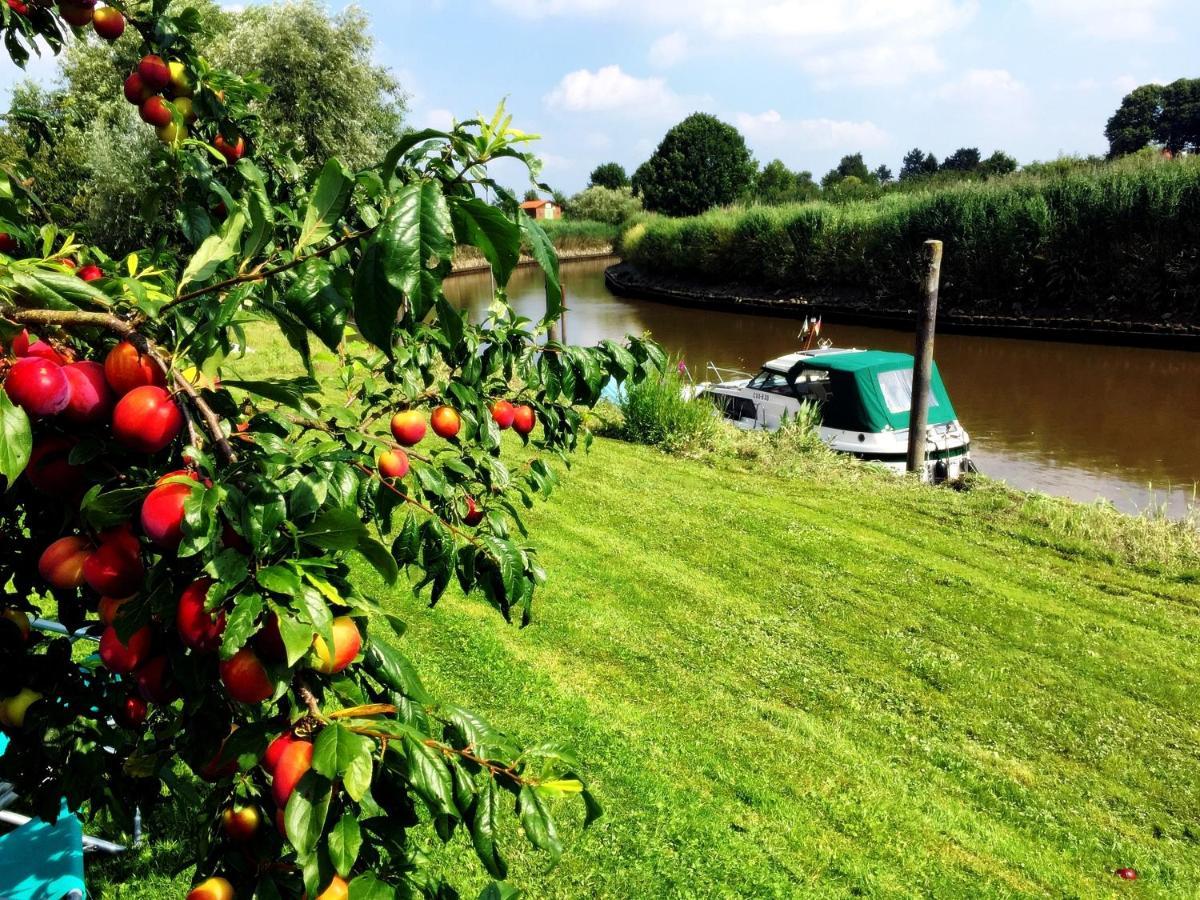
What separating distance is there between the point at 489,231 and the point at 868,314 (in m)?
26.2

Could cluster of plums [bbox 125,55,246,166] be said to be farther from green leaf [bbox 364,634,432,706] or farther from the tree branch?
green leaf [bbox 364,634,432,706]

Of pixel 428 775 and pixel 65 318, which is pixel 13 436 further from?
pixel 428 775

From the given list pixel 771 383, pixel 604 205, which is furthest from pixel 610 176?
pixel 771 383

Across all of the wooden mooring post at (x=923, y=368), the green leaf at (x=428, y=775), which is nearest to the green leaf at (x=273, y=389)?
the green leaf at (x=428, y=775)

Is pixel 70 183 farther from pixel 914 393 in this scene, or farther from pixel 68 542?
pixel 68 542

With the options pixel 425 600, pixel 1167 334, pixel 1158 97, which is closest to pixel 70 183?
pixel 425 600

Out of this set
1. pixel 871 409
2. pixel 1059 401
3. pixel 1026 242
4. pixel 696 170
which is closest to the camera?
pixel 871 409

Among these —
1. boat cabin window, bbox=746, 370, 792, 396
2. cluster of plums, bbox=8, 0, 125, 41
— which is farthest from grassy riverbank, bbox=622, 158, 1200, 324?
cluster of plums, bbox=8, 0, 125, 41

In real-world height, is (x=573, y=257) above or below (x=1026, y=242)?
above

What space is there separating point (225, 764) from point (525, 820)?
1.34 feet

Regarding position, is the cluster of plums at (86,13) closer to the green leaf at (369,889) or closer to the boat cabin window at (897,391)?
the green leaf at (369,889)

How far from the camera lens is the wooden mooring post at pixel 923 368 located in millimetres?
8820

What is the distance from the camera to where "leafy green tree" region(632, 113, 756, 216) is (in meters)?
60.8

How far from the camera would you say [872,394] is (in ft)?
31.8
